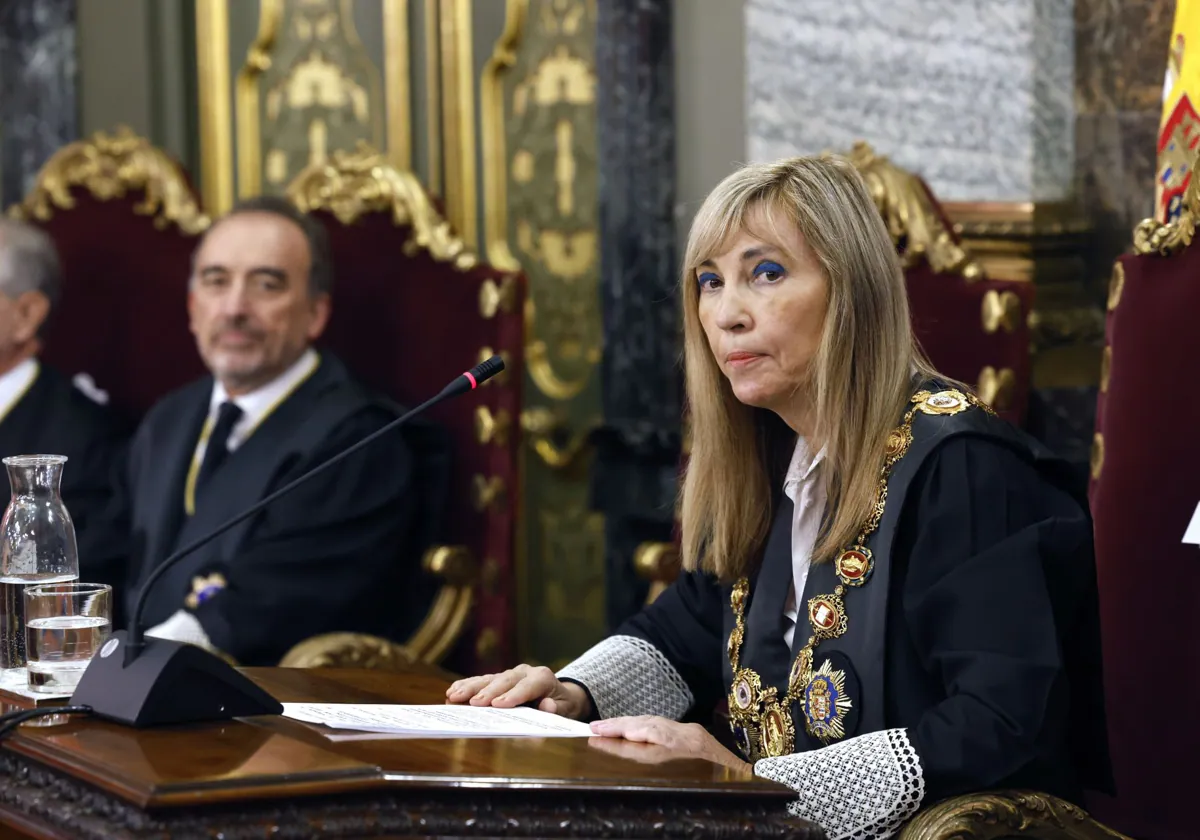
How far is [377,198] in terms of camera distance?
161 inches

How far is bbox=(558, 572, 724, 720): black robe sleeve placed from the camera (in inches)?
101

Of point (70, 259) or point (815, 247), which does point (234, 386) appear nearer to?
point (70, 259)

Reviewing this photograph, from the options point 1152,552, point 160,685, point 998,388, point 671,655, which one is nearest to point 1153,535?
point 1152,552

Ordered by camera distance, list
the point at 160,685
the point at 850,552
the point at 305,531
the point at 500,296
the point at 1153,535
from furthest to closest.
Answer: the point at 500,296, the point at 305,531, the point at 1153,535, the point at 850,552, the point at 160,685

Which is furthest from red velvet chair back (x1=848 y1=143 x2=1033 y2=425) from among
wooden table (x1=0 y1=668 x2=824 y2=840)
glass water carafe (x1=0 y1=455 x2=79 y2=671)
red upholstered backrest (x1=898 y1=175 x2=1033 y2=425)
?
glass water carafe (x1=0 y1=455 x2=79 y2=671)

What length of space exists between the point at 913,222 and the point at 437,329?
120cm

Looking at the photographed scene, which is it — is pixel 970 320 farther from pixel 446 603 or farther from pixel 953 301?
pixel 446 603

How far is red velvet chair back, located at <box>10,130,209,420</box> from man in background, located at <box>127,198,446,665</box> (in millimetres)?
266

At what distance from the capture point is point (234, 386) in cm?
403

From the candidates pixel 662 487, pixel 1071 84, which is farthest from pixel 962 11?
pixel 662 487

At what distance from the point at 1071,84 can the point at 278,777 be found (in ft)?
7.54

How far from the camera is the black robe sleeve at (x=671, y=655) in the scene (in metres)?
2.55

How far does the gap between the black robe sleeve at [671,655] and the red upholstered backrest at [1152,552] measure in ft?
1.94

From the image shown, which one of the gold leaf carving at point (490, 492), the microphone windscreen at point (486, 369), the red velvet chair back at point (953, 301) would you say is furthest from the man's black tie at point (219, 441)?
the microphone windscreen at point (486, 369)
